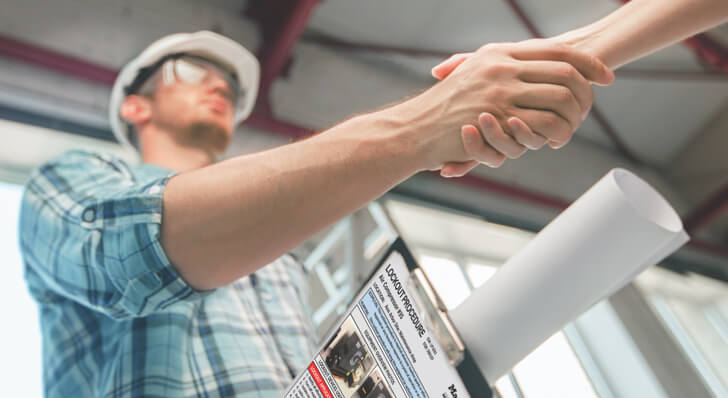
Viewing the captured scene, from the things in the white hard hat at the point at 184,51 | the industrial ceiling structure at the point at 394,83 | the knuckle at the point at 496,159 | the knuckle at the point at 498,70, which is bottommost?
the knuckle at the point at 496,159

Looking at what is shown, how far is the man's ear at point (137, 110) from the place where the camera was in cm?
158

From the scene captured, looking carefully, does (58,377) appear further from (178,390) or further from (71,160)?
(71,160)

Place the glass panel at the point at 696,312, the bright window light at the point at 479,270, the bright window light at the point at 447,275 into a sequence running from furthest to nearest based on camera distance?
the glass panel at the point at 696,312
the bright window light at the point at 479,270
the bright window light at the point at 447,275

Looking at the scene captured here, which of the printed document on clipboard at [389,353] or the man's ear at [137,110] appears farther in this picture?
the man's ear at [137,110]

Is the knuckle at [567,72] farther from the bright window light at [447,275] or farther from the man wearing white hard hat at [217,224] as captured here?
the bright window light at [447,275]

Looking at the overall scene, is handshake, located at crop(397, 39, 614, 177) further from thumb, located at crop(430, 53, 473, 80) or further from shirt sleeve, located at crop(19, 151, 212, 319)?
shirt sleeve, located at crop(19, 151, 212, 319)

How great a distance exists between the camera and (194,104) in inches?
60.5

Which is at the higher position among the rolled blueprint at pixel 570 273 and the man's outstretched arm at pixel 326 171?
the man's outstretched arm at pixel 326 171

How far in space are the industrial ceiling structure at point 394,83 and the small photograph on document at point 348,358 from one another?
7.32ft

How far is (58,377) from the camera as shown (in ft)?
2.78

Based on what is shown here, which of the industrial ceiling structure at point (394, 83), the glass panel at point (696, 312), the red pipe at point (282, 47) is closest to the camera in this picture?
the industrial ceiling structure at point (394, 83)

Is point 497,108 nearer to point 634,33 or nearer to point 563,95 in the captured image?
point 563,95

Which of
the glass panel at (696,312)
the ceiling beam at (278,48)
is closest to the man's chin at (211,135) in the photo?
the ceiling beam at (278,48)

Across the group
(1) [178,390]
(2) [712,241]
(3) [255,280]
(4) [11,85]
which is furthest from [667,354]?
(4) [11,85]
